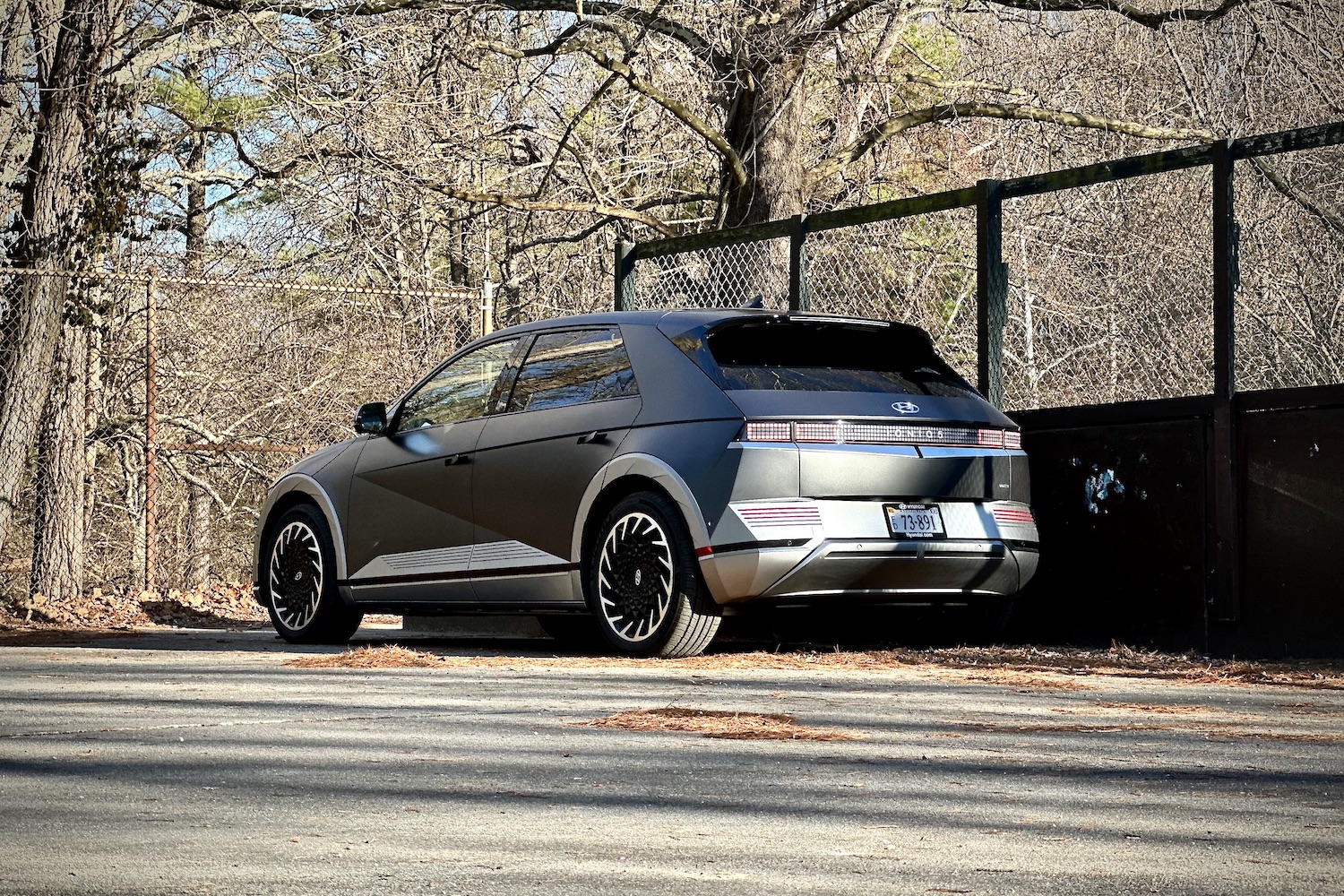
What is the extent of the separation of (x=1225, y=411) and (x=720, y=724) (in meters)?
3.99

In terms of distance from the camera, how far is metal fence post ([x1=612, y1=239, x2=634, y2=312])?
13242 millimetres

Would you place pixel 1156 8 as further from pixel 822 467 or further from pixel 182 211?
pixel 182 211

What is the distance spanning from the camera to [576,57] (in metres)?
20.5

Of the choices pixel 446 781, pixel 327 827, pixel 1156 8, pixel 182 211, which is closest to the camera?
pixel 327 827

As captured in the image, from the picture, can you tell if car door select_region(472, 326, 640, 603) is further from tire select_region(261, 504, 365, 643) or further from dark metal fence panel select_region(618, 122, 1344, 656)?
dark metal fence panel select_region(618, 122, 1344, 656)

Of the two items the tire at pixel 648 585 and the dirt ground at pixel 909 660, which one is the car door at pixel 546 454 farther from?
the dirt ground at pixel 909 660

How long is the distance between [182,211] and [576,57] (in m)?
7.49

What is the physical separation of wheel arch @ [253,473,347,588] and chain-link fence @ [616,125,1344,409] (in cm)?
294

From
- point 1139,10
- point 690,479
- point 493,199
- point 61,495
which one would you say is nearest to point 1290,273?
point 690,479

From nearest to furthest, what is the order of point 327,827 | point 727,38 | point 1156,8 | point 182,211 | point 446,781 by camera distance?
point 327,827
point 446,781
point 727,38
point 1156,8
point 182,211

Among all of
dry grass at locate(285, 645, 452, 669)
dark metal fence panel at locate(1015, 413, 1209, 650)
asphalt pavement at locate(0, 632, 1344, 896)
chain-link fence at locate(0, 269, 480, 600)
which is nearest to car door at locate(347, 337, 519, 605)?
dry grass at locate(285, 645, 452, 669)

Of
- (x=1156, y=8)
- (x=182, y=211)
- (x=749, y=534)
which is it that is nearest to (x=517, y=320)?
(x=182, y=211)

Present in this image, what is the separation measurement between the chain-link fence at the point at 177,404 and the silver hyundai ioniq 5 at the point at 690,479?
4359 millimetres

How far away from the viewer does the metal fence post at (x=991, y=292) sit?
10570 mm
